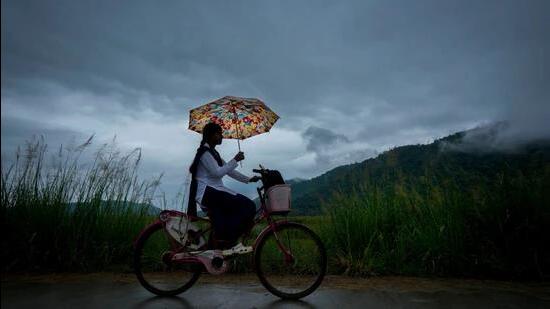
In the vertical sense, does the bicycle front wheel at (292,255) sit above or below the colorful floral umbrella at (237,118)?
below

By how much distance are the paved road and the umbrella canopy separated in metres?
2.01

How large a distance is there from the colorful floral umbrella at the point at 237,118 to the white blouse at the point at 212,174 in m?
0.71

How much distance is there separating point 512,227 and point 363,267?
220cm

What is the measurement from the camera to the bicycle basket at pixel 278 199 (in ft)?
15.6

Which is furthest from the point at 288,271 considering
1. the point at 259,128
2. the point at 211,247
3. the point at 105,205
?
the point at 105,205

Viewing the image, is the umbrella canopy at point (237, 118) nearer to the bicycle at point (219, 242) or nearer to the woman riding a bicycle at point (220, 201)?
the woman riding a bicycle at point (220, 201)

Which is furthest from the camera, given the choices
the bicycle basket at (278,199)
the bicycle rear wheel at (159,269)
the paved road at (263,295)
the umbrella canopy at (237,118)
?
the umbrella canopy at (237,118)

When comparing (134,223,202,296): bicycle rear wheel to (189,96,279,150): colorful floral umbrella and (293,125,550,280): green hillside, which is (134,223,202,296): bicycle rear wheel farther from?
(293,125,550,280): green hillside

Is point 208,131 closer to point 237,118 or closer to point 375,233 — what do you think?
point 237,118

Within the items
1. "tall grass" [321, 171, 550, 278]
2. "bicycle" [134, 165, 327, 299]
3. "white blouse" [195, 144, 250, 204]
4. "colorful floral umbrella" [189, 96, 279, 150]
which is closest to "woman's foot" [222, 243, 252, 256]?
"bicycle" [134, 165, 327, 299]

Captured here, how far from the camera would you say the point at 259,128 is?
5668mm

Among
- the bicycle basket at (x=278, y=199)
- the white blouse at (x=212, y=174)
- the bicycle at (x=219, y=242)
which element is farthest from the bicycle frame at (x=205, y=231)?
the white blouse at (x=212, y=174)

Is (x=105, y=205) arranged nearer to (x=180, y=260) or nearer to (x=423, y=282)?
(x=180, y=260)

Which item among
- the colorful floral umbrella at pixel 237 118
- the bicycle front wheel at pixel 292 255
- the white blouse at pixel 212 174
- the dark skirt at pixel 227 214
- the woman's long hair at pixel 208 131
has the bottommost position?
the bicycle front wheel at pixel 292 255
